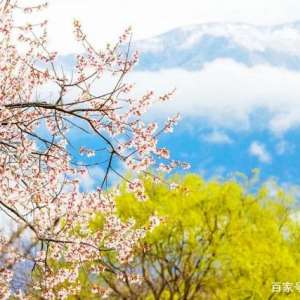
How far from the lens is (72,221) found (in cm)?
837

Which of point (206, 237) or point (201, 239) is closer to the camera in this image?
point (206, 237)

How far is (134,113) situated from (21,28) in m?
2.24

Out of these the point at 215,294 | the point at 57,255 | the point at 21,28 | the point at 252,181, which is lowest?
the point at 57,255

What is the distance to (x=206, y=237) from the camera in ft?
86.7

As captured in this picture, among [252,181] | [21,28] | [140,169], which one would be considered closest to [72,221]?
[140,169]

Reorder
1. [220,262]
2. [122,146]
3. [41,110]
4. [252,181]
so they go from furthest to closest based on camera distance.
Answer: [252,181]
[220,262]
[41,110]
[122,146]

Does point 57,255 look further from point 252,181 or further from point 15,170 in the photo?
point 252,181

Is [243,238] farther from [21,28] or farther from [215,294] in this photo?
[21,28]

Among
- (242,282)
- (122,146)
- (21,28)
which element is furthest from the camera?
(242,282)

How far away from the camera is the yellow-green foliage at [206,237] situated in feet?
82.4

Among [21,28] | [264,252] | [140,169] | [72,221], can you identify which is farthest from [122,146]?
[264,252]

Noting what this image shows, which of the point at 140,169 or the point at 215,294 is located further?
the point at 215,294

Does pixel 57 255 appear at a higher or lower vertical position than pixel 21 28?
lower

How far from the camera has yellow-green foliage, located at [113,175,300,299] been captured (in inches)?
989
